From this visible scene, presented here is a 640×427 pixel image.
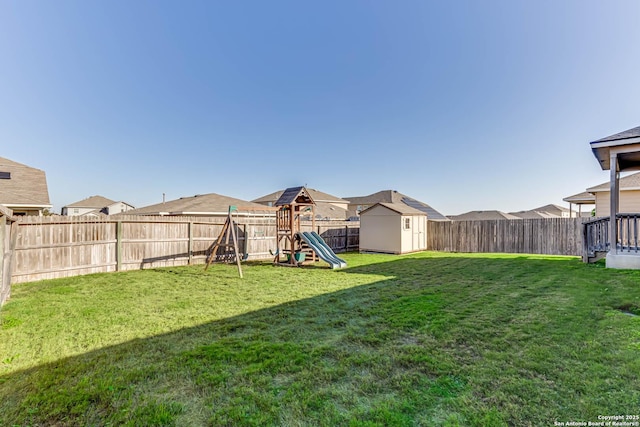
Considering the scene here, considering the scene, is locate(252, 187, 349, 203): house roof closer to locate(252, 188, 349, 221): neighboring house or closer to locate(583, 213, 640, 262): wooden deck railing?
locate(252, 188, 349, 221): neighboring house

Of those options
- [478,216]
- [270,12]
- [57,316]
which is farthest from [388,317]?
[478,216]

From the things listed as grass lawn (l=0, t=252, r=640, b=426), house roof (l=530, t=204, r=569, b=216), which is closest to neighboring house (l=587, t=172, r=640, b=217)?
grass lawn (l=0, t=252, r=640, b=426)

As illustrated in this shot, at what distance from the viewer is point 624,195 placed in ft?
39.5

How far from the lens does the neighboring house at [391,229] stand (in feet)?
44.8

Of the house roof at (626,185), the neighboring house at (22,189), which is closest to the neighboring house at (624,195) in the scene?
the house roof at (626,185)

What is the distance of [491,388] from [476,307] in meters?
2.60

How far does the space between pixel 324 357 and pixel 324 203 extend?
97.5 ft

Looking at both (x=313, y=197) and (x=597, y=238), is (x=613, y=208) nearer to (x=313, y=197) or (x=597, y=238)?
(x=597, y=238)

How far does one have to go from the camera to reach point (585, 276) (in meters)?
6.79

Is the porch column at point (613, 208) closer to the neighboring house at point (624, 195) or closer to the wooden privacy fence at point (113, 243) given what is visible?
the neighboring house at point (624, 195)

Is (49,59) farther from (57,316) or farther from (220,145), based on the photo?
(57,316)

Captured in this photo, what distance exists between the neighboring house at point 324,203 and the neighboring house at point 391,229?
12464mm

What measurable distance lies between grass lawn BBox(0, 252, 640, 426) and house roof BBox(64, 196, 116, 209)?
45.6 metres

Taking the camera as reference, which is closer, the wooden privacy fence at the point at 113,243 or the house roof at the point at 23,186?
the wooden privacy fence at the point at 113,243
